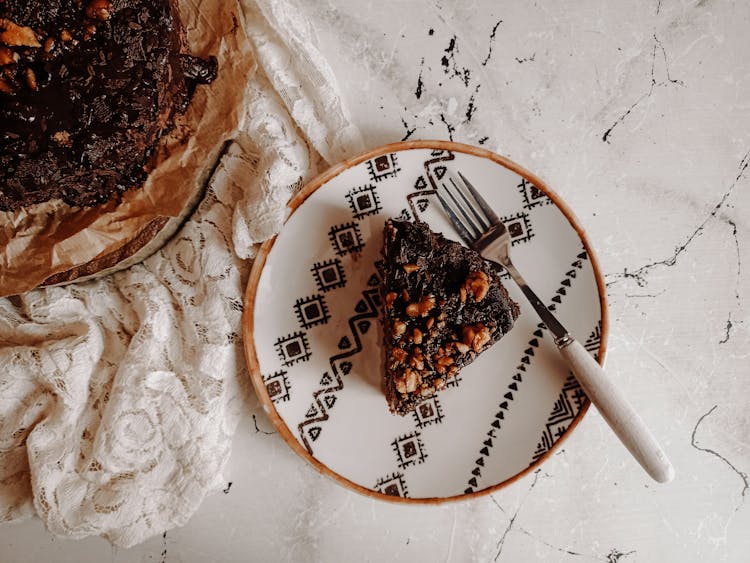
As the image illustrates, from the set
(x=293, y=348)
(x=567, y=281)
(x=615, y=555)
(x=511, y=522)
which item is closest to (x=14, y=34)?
(x=293, y=348)

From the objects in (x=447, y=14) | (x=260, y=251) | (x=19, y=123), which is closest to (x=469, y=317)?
(x=260, y=251)

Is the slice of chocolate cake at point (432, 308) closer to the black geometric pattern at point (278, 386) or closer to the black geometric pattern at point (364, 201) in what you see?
the black geometric pattern at point (364, 201)

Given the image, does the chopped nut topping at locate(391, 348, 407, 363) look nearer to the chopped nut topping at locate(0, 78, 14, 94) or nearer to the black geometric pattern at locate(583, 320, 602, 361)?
the black geometric pattern at locate(583, 320, 602, 361)

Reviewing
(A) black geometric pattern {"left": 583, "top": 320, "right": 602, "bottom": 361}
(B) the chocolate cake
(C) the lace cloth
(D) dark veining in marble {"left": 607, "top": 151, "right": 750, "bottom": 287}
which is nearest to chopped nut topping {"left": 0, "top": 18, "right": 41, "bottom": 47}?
(B) the chocolate cake

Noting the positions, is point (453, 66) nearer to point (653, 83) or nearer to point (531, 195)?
point (531, 195)

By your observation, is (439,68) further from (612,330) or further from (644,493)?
(644,493)

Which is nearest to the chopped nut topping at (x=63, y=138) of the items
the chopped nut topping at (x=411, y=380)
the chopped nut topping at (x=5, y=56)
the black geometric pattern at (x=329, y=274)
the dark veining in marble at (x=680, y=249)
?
the chopped nut topping at (x=5, y=56)
